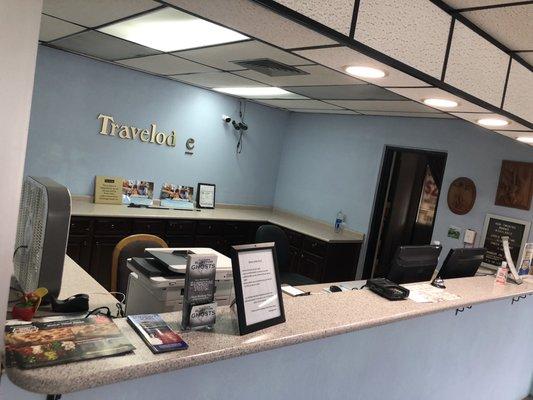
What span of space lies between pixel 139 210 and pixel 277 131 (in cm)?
249

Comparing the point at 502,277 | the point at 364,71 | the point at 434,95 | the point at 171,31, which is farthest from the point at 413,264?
the point at 171,31

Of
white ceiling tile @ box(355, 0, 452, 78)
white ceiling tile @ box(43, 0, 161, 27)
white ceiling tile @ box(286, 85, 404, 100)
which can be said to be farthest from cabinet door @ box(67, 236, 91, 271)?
white ceiling tile @ box(355, 0, 452, 78)

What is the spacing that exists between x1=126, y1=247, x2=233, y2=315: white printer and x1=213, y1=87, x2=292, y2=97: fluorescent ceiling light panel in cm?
302

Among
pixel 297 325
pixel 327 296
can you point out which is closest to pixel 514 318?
pixel 327 296

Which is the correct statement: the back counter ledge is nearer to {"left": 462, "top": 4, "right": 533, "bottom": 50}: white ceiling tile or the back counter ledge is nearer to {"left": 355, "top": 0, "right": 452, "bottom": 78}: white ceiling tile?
{"left": 355, "top": 0, "right": 452, "bottom": 78}: white ceiling tile

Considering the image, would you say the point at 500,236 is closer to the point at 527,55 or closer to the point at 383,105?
the point at 383,105

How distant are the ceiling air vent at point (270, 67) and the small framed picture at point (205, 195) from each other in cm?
242

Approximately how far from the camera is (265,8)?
1.35 meters

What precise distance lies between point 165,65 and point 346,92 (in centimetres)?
176

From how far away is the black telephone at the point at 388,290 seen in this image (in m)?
2.32

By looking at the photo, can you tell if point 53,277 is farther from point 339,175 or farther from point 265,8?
point 339,175

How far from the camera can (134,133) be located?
5117 millimetres

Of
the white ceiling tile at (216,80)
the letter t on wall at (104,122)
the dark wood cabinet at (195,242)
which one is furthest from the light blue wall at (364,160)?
the letter t on wall at (104,122)

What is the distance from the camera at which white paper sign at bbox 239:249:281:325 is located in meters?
1.57
